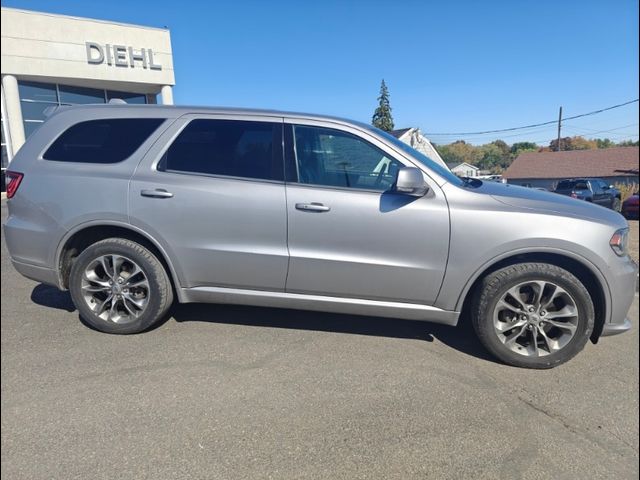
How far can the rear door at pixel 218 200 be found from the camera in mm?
2852

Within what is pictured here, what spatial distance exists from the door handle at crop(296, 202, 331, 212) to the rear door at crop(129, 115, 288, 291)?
15 cm

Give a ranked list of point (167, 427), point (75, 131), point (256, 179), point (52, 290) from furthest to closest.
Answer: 1. point (52, 290)
2. point (75, 131)
3. point (256, 179)
4. point (167, 427)

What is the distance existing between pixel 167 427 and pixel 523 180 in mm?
3595

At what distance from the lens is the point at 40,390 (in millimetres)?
2383

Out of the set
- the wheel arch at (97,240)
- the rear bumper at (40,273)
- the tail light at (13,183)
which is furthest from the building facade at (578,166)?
the tail light at (13,183)

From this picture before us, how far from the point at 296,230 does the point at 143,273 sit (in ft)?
4.55

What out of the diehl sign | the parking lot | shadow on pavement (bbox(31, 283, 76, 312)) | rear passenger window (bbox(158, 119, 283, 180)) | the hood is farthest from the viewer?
the diehl sign

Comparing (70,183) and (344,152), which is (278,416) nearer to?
(344,152)

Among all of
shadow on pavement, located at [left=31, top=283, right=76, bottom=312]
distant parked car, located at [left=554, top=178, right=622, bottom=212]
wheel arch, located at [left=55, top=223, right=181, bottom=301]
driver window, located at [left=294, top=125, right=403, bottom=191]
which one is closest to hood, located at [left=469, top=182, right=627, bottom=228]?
distant parked car, located at [left=554, top=178, right=622, bottom=212]

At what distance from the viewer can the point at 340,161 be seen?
2.90 meters

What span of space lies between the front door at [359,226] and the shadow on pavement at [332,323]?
546 millimetres

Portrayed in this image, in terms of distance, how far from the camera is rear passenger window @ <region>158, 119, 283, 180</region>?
2.94 m

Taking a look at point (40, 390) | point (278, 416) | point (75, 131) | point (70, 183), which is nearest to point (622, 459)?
point (278, 416)

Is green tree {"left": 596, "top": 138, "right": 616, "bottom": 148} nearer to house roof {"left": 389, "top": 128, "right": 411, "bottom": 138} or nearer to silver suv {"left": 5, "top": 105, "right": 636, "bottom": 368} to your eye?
silver suv {"left": 5, "top": 105, "right": 636, "bottom": 368}
